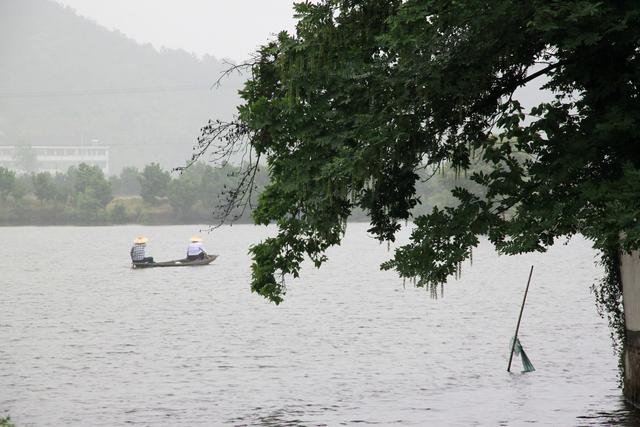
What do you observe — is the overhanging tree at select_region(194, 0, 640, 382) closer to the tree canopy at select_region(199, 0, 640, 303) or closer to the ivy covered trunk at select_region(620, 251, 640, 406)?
the tree canopy at select_region(199, 0, 640, 303)

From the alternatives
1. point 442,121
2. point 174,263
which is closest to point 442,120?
point 442,121

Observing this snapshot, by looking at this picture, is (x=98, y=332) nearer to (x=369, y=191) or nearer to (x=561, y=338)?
(x=561, y=338)

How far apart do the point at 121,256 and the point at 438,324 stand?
71.7 metres

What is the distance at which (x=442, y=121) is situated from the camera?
53.8 ft

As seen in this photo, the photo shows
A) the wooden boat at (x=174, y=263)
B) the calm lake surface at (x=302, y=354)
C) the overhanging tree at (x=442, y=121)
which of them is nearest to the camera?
the overhanging tree at (x=442, y=121)

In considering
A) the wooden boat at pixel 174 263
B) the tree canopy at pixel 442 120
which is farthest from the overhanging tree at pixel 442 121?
the wooden boat at pixel 174 263

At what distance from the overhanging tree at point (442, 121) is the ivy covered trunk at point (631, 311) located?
391cm

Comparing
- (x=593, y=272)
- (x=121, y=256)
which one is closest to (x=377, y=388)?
(x=593, y=272)

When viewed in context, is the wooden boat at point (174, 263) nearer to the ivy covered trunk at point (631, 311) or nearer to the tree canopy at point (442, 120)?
the ivy covered trunk at point (631, 311)

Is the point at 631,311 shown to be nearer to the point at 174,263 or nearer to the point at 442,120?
the point at 442,120

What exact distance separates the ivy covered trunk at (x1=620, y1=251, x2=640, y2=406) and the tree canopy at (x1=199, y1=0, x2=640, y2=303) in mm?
3786

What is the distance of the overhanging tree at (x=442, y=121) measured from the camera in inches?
570

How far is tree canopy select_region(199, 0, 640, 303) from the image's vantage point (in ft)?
47.5

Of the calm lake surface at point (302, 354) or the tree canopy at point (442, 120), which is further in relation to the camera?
the calm lake surface at point (302, 354)
